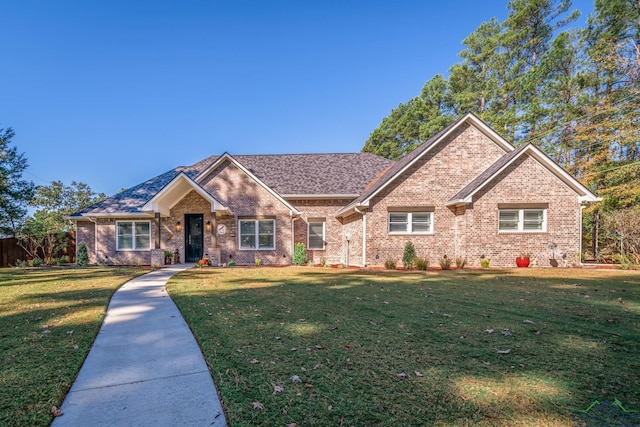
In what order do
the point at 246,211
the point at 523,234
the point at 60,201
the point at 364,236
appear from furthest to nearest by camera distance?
the point at 60,201, the point at 246,211, the point at 364,236, the point at 523,234

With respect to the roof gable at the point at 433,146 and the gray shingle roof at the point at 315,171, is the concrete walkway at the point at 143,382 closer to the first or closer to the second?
the roof gable at the point at 433,146

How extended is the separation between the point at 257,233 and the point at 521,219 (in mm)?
13857

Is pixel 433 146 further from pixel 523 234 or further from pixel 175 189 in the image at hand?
pixel 175 189

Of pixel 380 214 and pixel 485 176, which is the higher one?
pixel 485 176

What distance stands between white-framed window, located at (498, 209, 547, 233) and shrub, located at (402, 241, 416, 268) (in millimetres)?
4577

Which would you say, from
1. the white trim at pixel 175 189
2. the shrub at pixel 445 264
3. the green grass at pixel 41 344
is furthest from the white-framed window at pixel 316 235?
the green grass at pixel 41 344

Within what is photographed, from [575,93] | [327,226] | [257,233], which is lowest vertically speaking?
[257,233]

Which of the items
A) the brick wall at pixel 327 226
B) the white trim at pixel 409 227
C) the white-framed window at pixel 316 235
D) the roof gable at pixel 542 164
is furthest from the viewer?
the white-framed window at pixel 316 235

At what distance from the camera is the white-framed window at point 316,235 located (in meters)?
17.8

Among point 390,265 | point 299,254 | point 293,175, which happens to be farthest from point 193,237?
point 390,265

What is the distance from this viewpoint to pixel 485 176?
579 inches

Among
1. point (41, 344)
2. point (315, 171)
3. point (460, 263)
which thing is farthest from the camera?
point (315, 171)

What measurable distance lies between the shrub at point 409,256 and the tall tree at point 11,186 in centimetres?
2631

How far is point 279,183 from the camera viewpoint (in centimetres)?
A: 1886
